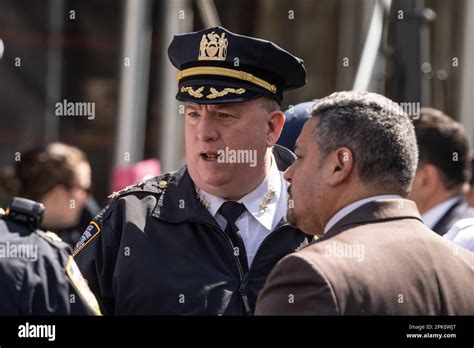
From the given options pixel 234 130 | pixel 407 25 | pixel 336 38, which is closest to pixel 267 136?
pixel 234 130

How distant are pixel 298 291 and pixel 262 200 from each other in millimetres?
846

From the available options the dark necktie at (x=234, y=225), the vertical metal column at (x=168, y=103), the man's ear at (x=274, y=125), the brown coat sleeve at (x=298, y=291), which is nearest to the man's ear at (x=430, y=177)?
the man's ear at (x=274, y=125)

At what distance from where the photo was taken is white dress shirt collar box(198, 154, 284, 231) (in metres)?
3.24

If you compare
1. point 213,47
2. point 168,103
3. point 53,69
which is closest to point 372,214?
point 213,47

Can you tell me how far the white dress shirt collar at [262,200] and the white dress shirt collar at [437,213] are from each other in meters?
1.33

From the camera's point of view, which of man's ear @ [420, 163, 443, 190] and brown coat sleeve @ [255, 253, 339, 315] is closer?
brown coat sleeve @ [255, 253, 339, 315]

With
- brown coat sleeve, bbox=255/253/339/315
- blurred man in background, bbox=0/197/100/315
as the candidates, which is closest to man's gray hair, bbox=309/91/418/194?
brown coat sleeve, bbox=255/253/339/315

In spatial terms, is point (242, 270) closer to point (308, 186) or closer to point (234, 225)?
point (234, 225)

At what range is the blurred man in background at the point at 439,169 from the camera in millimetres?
4520

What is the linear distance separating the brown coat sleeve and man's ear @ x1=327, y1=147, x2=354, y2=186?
275 mm

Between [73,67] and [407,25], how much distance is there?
9.72 ft

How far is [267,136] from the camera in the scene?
339 centimetres

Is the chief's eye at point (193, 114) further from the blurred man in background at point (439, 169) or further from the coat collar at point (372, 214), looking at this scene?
the blurred man in background at point (439, 169)

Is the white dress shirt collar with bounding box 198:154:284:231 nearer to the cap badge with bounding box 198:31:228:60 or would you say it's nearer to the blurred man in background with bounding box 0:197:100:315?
the cap badge with bounding box 198:31:228:60
